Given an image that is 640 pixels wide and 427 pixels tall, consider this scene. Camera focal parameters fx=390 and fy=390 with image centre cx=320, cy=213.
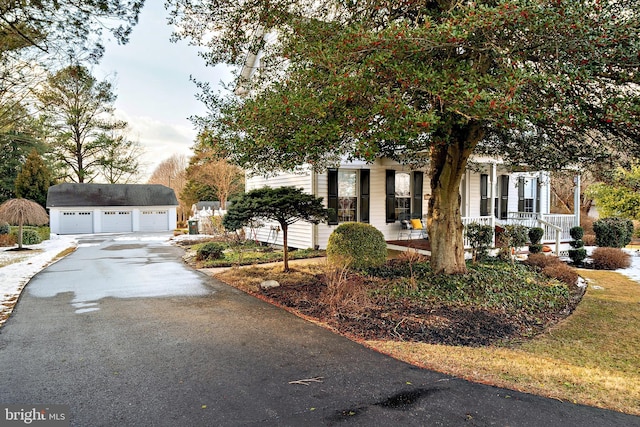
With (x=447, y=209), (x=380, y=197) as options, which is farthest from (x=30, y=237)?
(x=447, y=209)

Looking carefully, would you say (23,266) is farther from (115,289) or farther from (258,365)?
(258,365)

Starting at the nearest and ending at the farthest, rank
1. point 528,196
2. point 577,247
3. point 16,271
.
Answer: point 16,271 < point 577,247 < point 528,196

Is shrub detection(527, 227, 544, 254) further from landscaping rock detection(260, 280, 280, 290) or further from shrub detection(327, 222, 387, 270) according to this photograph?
landscaping rock detection(260, 280, 280, 290)

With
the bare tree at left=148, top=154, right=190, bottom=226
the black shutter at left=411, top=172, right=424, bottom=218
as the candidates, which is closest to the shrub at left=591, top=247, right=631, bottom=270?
the black shutter at left=411, top=172, right=424, bottom=218

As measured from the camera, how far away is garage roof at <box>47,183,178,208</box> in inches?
1154

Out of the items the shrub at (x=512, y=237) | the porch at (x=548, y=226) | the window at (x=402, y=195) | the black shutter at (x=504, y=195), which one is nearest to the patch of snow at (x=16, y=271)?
the porch at (x=548, y=226)

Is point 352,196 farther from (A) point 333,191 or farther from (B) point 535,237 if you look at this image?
(B) point 535,237

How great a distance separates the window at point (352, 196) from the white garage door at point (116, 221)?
23509mm

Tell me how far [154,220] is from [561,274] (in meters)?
29.8

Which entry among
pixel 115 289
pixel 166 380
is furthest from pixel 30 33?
pixel 166 380

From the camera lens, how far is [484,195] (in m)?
15.5

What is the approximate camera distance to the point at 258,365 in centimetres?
443

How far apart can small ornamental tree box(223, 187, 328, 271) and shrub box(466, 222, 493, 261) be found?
14.6 ft

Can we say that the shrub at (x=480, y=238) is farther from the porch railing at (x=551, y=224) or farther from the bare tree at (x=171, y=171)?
the bare tree at (x=171, y=171)
